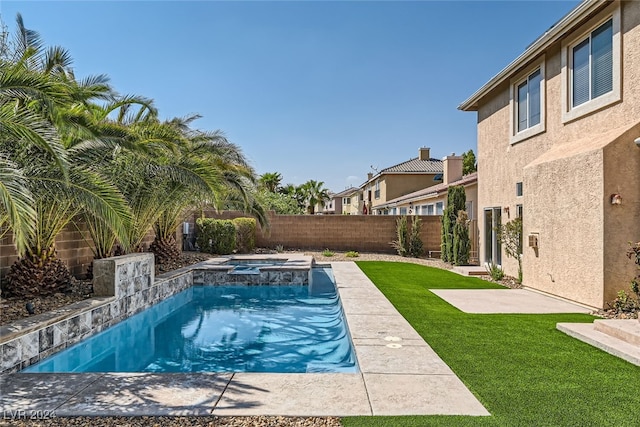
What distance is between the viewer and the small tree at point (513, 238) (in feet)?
44.2

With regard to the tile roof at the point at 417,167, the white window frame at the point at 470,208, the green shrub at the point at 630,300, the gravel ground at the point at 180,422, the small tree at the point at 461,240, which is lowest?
the gravel ground at the point at 180,422

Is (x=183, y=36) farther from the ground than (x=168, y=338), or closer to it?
farther from the ground

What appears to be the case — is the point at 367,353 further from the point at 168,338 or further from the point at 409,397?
the point at 168,338

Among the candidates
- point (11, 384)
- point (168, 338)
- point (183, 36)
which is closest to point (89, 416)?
point (11, 384)

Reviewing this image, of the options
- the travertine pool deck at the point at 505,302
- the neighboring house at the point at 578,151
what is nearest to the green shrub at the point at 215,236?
the travertine pool deck at the point at 505,302

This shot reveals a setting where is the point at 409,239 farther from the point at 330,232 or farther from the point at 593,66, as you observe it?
the point at 593,66

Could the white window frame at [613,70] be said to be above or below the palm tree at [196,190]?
above

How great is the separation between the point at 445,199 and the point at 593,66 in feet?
42.1

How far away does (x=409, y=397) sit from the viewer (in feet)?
15.5

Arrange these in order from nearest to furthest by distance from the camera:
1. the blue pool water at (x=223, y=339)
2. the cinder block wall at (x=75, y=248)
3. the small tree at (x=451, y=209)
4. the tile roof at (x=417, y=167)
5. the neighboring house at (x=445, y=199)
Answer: the blue pool water at (x=223, y=339)
the cinder block wall at (x=75, y=248)
the small tree at (x=451, y=209)
the neighboring house at (x=445, y=199)
the tile roof at (x=417, y=167)

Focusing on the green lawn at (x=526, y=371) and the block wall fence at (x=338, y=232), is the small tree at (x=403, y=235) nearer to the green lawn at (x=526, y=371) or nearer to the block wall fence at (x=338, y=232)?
the block wall fence at (x=338, y=232)

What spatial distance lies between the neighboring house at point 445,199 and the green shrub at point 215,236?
38.4 feet

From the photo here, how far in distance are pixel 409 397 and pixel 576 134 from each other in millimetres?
9696

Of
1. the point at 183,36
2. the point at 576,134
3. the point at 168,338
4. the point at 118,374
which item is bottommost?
the point at 168,338
